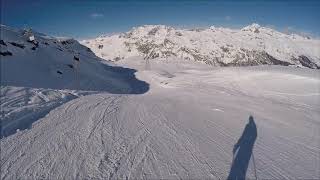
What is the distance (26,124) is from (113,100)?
8.23 m

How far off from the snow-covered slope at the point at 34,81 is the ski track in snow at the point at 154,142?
35.3 inches

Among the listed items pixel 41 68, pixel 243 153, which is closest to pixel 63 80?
pixel 41 68

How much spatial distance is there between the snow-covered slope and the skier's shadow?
7.95m

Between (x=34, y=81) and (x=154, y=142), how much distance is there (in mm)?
19008

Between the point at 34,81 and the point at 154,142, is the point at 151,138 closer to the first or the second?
the point at 154,142

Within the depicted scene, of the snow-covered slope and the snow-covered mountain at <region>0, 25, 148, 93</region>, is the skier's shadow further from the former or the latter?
the snow-covered mountain at <region>0, 25, 148, 93</region>

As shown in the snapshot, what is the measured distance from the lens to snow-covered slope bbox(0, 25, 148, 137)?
14.3 m

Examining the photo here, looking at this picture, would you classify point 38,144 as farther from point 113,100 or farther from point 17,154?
point 113,100

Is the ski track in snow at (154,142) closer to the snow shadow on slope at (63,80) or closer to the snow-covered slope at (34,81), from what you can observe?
the snow-covered slope at (34,81)

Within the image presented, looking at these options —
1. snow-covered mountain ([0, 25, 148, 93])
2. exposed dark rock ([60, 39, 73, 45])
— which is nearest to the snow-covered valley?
snow-covered mountain ([0, 25, 148, 93])

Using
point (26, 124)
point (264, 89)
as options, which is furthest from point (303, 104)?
point (26, 124)

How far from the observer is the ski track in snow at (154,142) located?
955 centimetres

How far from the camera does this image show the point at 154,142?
484 inches

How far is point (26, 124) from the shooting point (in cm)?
1304
